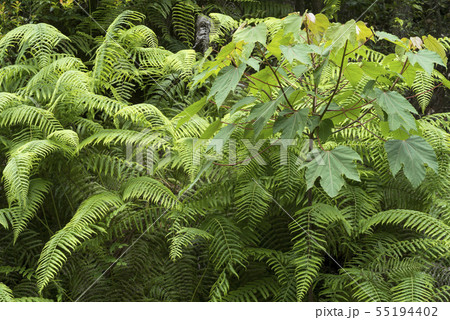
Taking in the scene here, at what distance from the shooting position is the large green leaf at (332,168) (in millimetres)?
1460

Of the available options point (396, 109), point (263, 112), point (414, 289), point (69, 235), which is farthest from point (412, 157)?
point (69, 235)

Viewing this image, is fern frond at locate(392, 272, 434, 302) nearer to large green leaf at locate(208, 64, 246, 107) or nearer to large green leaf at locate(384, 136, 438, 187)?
large green leaf at locate(384, 136, 438, 187)

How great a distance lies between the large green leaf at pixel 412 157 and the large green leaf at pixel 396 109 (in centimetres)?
8

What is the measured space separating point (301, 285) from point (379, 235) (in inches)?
21.9

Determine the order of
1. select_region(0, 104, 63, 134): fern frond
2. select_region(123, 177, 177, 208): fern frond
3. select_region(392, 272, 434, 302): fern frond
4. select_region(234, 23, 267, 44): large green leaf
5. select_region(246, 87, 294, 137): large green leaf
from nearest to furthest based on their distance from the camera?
1. select_region(234, 23, 267, 44): large green leaf
2. select_region(246, 87, 294, 137): large green leaf
3. select_region(392, 272, 434, 302): fern frond
4. select_region(123, 177, 177, 208): fern frond
5. select_region(0, 104, 63, 134): fern frond

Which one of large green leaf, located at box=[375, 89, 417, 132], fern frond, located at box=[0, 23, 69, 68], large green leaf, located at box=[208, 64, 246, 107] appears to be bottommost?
fern frond, located at box=[0, 23, 69, 68]

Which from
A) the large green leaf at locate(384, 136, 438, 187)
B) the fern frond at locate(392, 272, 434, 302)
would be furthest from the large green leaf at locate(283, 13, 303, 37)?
the fern frond at locate(392, 272, 434, 302)

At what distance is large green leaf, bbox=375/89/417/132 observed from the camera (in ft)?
4.80

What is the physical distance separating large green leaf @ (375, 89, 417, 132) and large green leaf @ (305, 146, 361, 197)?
159mm

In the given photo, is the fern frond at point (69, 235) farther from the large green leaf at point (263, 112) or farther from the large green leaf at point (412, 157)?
the large green leaf at point (412, 157)

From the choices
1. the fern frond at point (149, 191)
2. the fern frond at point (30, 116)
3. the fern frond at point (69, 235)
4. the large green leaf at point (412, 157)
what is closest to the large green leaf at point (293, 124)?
the large green leaf at point (412, 157)

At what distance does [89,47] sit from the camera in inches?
133

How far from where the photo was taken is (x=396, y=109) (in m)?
1.48

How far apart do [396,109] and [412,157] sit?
17 centimetres
